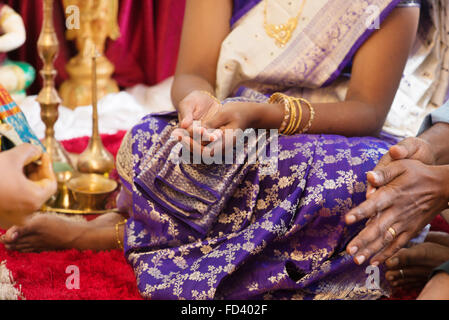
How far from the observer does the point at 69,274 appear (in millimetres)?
1394

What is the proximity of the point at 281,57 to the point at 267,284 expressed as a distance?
66cm

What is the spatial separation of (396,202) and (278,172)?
277 mm

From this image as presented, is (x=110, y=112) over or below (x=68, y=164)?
below

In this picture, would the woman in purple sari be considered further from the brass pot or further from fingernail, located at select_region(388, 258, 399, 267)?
the brass pot

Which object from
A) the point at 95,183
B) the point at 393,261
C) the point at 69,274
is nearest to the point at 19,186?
the point at 69,274

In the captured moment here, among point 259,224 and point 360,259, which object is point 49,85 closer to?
point 259,224

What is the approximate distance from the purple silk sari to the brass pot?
0.45m

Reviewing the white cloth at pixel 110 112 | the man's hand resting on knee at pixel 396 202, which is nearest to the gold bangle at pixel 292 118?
the man's hand resting on knee at pixel 396 202

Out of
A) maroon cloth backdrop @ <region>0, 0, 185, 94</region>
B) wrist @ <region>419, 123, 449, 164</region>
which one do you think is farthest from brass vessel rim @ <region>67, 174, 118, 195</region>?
maroon cloth backdrop @ <region>0, 0, 185, 94</region>

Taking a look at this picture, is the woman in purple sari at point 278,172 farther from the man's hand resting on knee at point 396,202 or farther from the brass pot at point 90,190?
the brass pot at point 90,190

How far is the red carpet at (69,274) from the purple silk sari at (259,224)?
0.05m

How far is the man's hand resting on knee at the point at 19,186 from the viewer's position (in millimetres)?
909

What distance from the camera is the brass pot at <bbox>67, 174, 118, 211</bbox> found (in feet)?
5.95
